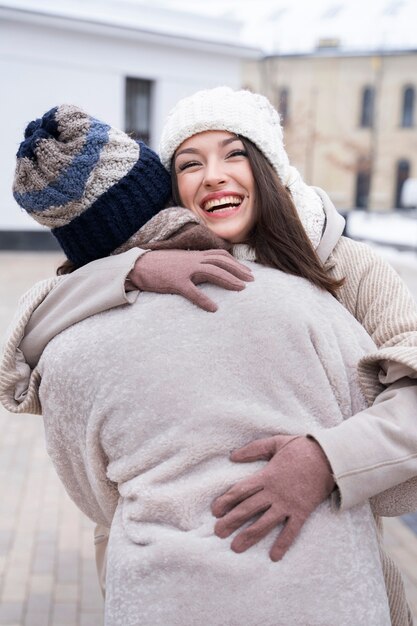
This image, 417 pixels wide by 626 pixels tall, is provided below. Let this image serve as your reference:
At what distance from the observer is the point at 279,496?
1380mm

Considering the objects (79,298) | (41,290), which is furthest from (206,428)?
(41,290)

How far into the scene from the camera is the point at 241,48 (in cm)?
1778

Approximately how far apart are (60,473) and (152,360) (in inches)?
18.3

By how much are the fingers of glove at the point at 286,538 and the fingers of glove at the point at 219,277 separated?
0.47 metres

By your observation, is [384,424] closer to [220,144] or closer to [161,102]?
[220,144]

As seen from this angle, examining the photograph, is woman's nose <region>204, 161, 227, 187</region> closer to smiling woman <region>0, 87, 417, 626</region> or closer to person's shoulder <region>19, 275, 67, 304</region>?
smiling woman <region>0, 87, 417, 626</region>

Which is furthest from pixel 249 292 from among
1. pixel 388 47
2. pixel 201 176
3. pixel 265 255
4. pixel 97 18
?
pixel 388 47

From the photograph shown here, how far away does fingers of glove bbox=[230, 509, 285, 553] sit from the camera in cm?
136

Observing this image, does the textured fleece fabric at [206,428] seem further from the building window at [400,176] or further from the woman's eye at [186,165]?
the building window at [400,176]

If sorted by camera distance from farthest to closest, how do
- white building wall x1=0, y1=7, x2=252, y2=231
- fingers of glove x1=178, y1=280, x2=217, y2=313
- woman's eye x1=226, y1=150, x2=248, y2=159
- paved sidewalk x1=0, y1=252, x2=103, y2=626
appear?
white building wall x1=0, y1=7, x2=252, y2=231 → paved sidewalk x1=0, y1=252, x2=103, y2=626 → woman's eye x1=226, y1=150, x2=248, y2=159 → fingers of glove x1=178, y1=280, x2=217, y2=313

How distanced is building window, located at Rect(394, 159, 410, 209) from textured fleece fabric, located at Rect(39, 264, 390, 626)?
4055 cm

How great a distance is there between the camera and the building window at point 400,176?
4044 centimetres

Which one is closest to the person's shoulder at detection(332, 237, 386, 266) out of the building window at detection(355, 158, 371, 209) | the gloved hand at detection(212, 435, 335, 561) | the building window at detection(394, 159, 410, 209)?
the gloved hand at detection(212, 435, 335, 561)

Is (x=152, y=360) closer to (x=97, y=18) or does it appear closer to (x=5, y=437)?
(x=5, y=437)
